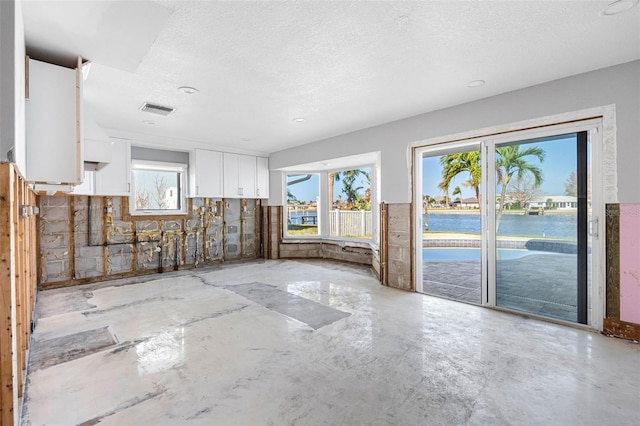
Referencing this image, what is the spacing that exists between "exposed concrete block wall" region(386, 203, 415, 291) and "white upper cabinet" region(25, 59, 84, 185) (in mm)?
3754

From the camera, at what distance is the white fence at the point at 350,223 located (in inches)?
272

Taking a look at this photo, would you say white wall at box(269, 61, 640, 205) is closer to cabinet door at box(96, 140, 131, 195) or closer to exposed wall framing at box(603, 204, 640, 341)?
exposed wall framing at box(603, 204, 640, 341)

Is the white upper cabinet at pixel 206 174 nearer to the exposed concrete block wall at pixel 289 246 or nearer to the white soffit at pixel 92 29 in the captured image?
the exposed concrete block wall at pixel 289 246

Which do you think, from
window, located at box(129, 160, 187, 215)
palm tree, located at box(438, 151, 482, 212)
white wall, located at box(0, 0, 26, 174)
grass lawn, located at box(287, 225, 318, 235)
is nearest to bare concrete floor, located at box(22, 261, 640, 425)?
white wall, located at box(0, 0, 26, 174)

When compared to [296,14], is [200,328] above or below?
below

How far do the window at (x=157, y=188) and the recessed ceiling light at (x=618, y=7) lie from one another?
628 centimetres

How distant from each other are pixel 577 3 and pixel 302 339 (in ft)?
10.7

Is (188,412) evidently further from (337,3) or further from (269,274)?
(269,274)

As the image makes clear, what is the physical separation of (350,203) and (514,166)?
3944 millimetres

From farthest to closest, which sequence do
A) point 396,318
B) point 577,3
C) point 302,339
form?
point 396,318 → point 302,339 → point 577,3

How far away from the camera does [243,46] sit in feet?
7.89

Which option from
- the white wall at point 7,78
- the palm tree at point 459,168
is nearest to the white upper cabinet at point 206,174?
the white wall at point 7,78

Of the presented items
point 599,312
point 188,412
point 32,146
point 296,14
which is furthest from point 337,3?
point 599,312

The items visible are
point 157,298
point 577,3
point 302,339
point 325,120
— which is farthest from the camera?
point 325,120
